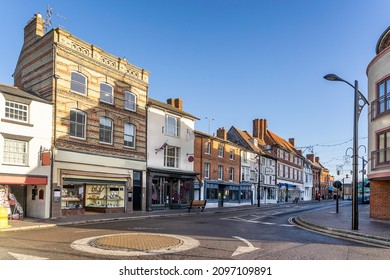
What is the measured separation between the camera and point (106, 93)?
24734 millimetres

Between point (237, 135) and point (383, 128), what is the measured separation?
3026 centimetres

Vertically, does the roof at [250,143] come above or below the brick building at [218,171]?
above

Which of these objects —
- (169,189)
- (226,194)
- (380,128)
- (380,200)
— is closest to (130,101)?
(169,189)

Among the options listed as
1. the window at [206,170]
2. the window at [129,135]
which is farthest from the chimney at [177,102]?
the window at [129,135]

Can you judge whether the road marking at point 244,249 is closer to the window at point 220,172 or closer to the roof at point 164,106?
the roof at point 164,106

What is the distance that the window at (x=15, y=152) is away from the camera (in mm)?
18688

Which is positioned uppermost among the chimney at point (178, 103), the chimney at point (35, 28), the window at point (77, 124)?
the chimney at point (35, 28)

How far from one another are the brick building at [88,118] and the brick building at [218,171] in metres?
Result: 9.08

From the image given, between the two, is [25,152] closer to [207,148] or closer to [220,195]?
[207,148]

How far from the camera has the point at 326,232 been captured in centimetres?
1472

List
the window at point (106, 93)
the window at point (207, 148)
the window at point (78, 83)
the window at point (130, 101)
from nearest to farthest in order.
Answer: the window at point (78, 83) < the window at point (106, 93) < the window at point (130, 101) < the window at point (207, 148)

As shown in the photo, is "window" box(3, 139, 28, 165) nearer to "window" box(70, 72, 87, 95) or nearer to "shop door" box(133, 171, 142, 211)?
"window" box(70, 72, 87, 95)

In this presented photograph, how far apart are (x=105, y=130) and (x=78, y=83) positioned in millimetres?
3741

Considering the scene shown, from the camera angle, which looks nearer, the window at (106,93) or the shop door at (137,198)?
the window at (106,93)
